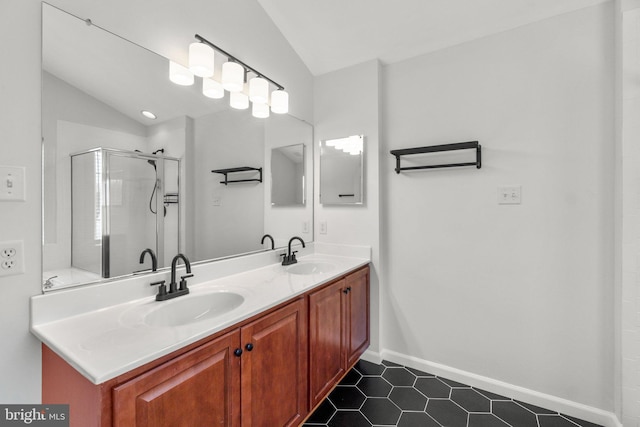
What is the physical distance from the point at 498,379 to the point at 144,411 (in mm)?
2075

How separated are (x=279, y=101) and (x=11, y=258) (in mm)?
1658

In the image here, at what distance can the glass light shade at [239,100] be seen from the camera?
6.15 ft

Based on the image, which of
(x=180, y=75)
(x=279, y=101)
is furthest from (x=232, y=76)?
(x=279, y=101)

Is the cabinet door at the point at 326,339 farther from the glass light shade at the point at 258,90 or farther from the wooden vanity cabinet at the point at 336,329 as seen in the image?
the glass light shade at the point at 258,90

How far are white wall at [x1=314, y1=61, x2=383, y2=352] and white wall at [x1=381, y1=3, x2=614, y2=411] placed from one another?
0.12 metres

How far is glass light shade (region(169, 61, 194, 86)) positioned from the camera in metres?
1.54

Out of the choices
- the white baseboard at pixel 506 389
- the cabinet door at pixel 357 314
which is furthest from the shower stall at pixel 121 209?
the white baseboard at pixel 506 389

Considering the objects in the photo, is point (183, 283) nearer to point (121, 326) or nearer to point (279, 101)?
point (121, 326)

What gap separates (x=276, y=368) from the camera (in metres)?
1.33

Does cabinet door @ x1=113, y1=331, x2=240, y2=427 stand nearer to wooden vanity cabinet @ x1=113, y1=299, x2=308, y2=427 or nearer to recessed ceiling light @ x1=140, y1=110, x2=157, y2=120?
wooden vanity cabinet @ x1=113, y1=299, x2=308, y2=427

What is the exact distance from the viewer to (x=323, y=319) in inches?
66.1

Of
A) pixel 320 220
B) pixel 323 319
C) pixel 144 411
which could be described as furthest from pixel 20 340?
pixel 320 220

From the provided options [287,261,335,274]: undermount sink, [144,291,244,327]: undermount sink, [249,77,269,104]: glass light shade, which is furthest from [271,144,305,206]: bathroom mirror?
[144,291,244,327]: undermount sink

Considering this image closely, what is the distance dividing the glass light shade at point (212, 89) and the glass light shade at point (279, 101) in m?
0.41
